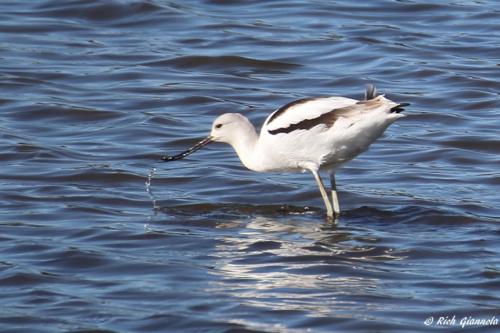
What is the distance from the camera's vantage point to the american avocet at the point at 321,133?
9.99 meters

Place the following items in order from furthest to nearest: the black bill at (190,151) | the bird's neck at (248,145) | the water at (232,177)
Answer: the black bill at (190,151) < the bird's neck at (248,145) < the water at (232,177)

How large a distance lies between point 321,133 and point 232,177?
1.70m

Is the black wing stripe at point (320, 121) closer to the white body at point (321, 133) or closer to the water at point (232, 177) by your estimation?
the white body at point (321, 133)

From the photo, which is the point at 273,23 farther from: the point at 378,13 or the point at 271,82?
the point at 271,82

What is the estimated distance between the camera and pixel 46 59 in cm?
1563

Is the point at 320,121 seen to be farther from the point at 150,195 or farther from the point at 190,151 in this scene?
the point at 150,195

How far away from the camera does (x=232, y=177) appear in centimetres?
1166

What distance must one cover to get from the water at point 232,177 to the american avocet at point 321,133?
43cm

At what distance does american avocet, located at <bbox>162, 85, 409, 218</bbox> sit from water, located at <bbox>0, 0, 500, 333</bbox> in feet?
1.42

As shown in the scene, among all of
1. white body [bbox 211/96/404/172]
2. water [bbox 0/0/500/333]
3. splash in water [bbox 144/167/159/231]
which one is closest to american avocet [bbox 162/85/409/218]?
white body [bbox 211/96/404/172]

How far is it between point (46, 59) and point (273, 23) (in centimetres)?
307

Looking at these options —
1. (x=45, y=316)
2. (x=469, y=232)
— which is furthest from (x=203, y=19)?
(x=45, y=316)

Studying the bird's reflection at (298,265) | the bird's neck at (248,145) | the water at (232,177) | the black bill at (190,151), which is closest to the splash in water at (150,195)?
the water at (232,177)

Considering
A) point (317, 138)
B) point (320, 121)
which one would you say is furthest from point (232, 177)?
point (320, 121)
